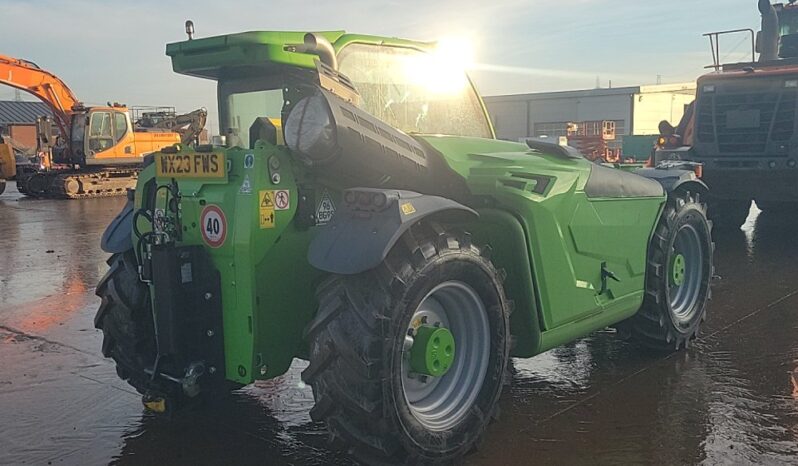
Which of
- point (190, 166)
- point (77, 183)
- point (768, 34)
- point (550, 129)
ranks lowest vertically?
point (77, 183)

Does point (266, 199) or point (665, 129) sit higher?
point (665, 129)

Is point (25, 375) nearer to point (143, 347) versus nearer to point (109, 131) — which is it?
point (143, 347)

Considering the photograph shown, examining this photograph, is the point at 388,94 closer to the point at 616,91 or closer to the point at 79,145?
the point at 79,145

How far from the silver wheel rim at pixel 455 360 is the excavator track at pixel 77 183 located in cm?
2008

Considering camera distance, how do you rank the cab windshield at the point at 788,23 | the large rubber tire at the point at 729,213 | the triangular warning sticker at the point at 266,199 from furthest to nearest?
the cab windshield at the point at 788,23
the large rubber tire at the point at 729,213
the triangular warning sticker at the point at 266,199

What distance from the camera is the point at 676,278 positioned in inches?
214

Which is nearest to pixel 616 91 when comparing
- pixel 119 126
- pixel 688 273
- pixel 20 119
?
pixel 119 126

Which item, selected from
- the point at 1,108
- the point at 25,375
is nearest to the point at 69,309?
the point at 25,375

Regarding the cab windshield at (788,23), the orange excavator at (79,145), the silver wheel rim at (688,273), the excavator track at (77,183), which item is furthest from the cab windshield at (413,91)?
the excavator track at (77,183)

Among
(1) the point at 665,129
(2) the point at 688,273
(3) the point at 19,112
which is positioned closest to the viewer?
(2) the point at 688,273

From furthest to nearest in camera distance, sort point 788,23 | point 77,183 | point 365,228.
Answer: point 77,183
point 788,23
point 365,228

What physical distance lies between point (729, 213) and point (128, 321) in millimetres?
10621

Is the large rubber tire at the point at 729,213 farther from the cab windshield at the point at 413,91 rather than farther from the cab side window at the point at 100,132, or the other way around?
the cab side window at the point at 100,132

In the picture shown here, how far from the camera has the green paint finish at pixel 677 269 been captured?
5.39 m
